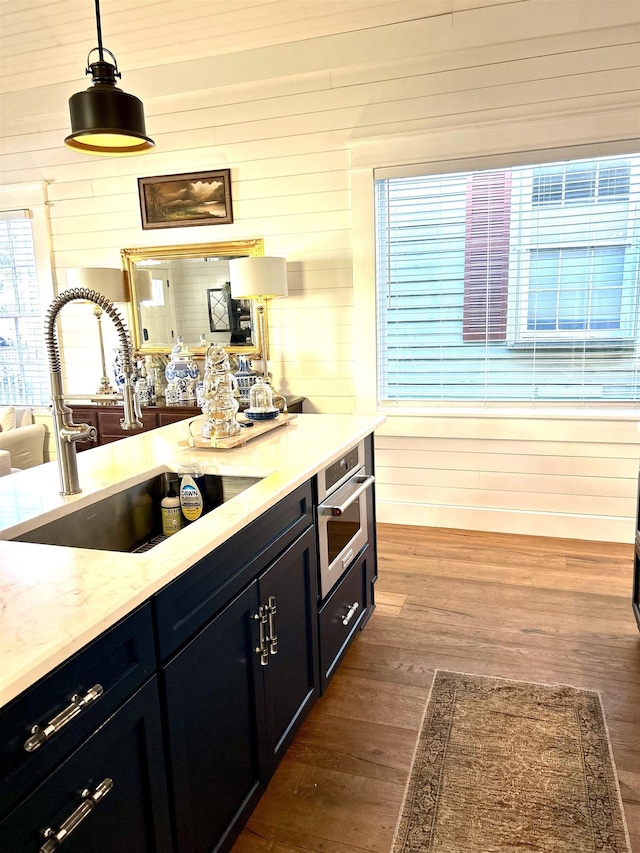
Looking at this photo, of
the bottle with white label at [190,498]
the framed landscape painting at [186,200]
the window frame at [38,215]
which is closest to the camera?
the bottle with white label at [190,498]

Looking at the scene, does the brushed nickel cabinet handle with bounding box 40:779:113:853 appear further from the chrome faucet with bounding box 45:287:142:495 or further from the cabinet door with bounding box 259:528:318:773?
the chrome faucet with bounding box 45:287:142:495

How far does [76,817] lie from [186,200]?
4025mm

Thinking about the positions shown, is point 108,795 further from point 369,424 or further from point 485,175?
point 485,175

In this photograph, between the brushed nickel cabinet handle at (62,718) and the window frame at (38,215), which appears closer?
the brushed nickel cabinet handle at (62,718)

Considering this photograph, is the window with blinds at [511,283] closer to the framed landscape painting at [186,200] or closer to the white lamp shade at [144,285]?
the framed landscape painting at [186,200]

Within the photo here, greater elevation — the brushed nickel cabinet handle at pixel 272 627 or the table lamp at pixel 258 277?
the table lamp at pixel 258 277

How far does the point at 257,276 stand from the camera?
3758mm

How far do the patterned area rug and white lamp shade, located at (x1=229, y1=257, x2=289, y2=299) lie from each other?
96.3 inches

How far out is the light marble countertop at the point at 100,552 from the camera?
961 mm

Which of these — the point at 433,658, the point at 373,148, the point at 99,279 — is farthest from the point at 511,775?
the point at 99,279

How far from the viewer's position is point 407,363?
4.04 meters

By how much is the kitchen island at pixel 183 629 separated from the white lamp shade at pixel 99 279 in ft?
8.08

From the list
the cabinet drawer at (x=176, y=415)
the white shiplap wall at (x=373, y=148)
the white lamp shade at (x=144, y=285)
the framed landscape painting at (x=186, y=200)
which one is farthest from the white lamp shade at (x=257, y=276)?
the white lamp shade at (x=144, y=285)

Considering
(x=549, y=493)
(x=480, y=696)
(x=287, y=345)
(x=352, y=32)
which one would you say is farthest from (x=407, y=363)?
(x=480, y=696)
